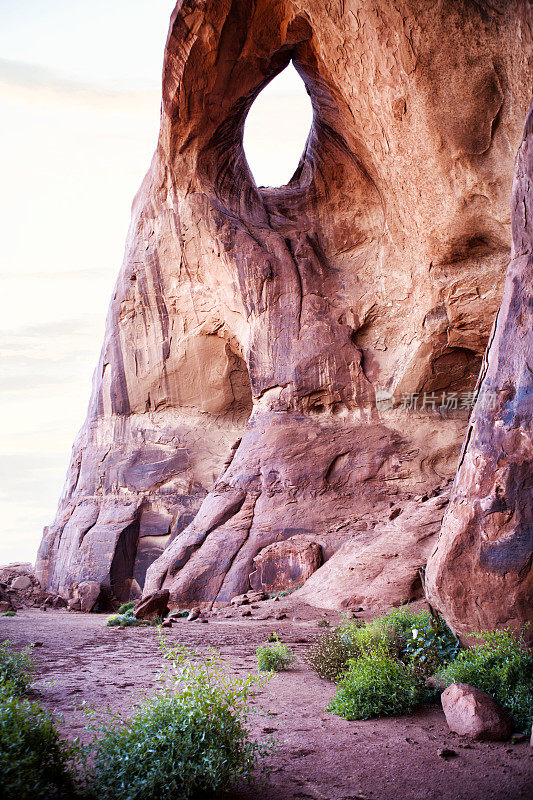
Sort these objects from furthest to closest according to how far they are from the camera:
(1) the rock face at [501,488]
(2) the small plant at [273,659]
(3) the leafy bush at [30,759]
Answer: (2) the small plant at [273,659]
(1) the rock face at [501,488]
(3) the leafy bush at [30,759]

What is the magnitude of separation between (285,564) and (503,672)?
340 inches

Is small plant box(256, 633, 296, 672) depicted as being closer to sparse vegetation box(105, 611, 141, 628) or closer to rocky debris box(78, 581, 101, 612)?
sparse vegetation box(105, 611, 141, 628)

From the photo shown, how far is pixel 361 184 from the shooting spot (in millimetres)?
16781

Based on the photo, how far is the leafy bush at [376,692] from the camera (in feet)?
15.6

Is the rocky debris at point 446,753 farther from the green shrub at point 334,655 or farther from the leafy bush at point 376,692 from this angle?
the green shrub at point 334,655

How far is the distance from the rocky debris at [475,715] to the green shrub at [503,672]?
150 millimetres

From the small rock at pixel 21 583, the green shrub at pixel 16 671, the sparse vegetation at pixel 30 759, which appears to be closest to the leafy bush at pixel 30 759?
the sparse vegetation at pixel 30 759

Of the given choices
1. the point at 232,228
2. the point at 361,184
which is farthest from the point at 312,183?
the point at 232,228

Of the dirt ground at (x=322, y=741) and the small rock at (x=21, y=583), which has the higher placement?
the dirt ground at (x=322, y=741)

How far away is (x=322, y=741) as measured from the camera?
425 centimetres

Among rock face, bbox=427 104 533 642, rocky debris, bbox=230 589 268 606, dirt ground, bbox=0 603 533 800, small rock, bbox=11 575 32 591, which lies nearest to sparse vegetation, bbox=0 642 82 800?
dirt ground, bbox=0 603 533 800

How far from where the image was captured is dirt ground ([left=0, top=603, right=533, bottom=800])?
11.4 ft

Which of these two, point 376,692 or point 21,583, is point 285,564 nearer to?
point 376,692

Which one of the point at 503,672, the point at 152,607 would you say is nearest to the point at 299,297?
the point at 152,607
